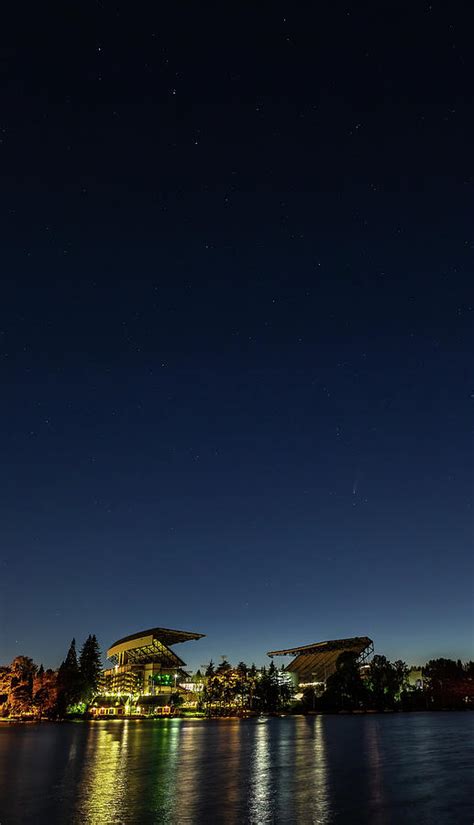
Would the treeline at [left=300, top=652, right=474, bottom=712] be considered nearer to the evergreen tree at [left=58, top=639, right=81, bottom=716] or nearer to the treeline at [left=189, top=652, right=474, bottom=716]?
the treeline at [left=189, top=652, right=474, bottom=716]

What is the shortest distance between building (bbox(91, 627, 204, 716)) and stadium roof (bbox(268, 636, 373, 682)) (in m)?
36.7

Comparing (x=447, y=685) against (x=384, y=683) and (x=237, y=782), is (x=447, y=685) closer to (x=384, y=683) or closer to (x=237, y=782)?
(x=384, y=683)

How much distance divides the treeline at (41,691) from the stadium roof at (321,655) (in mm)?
68281

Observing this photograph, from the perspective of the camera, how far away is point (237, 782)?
36.5m

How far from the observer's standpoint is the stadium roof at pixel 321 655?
16512cm

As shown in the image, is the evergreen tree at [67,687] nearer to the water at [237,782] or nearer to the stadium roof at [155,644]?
the stadium roof at [155,644]

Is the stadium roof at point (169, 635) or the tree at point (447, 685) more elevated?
the stadium roof at point (169, 635)

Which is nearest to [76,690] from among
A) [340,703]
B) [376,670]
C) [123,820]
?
[340,703]

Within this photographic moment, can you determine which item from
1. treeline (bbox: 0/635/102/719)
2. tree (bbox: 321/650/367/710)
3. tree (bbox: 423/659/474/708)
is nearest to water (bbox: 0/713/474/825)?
treeline (bbox: 0/635/102/719)

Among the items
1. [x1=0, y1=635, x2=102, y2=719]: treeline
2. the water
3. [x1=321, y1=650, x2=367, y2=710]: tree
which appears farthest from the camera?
[x1=321, y1=650, x2=367, y2=710]: tree

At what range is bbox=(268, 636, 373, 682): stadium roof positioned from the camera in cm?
16512

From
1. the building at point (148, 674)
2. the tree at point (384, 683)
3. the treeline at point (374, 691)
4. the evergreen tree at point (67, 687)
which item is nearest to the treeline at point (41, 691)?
the evergreen tree at point (67, 687)

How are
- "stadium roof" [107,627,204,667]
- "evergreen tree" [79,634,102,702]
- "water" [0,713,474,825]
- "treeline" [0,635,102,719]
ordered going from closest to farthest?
"water" [0,713,474,825] < "treeline" [0,635,102,719] < "evergreen tree" [79,634,102,702] < "stadium roof" [107,627,204,667]

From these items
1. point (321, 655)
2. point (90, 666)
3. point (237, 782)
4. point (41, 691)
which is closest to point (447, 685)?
point (321, 655)
